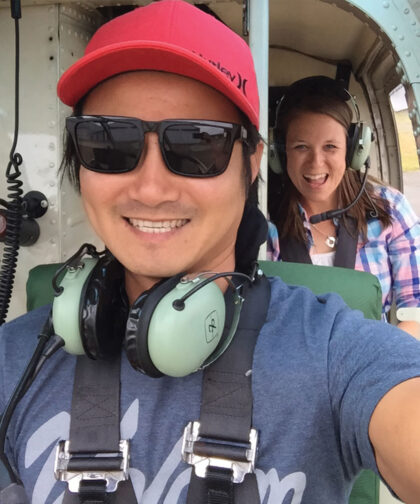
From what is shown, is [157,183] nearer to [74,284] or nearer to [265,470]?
[74,284]

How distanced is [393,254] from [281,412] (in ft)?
4.98

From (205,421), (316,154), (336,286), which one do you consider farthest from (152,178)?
(316,154)

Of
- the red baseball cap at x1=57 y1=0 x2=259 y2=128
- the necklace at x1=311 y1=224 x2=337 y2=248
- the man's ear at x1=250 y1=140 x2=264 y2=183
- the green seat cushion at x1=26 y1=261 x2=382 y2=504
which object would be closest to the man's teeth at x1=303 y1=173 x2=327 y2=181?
the necklace at x1=311 y1=224 x2=337 y2=248

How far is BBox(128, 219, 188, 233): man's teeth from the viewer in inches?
36.9

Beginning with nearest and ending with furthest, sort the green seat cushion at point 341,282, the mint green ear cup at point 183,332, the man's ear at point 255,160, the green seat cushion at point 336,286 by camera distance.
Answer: the mint green ear cup at point 183,332 < the man's ear at point 255,160 < the green seat cushion at point 336,286 < the green seat cushion at point 341,282

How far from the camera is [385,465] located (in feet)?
2.32

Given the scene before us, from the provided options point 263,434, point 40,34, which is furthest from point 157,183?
point 40,34

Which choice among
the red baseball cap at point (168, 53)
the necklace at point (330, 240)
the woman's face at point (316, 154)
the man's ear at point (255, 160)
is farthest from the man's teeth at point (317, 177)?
the red baseball cap at point (168, 53)

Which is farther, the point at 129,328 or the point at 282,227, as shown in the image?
the point at 282,227

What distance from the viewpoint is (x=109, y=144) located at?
891mm

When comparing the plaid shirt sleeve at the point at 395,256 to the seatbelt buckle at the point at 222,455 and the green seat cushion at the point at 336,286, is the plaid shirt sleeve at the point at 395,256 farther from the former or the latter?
the seatbelt buckle at the point at 222,455

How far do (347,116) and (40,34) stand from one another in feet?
4.41

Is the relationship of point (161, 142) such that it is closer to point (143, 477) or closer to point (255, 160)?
point (255, 160)

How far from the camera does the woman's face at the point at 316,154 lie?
2.11m
